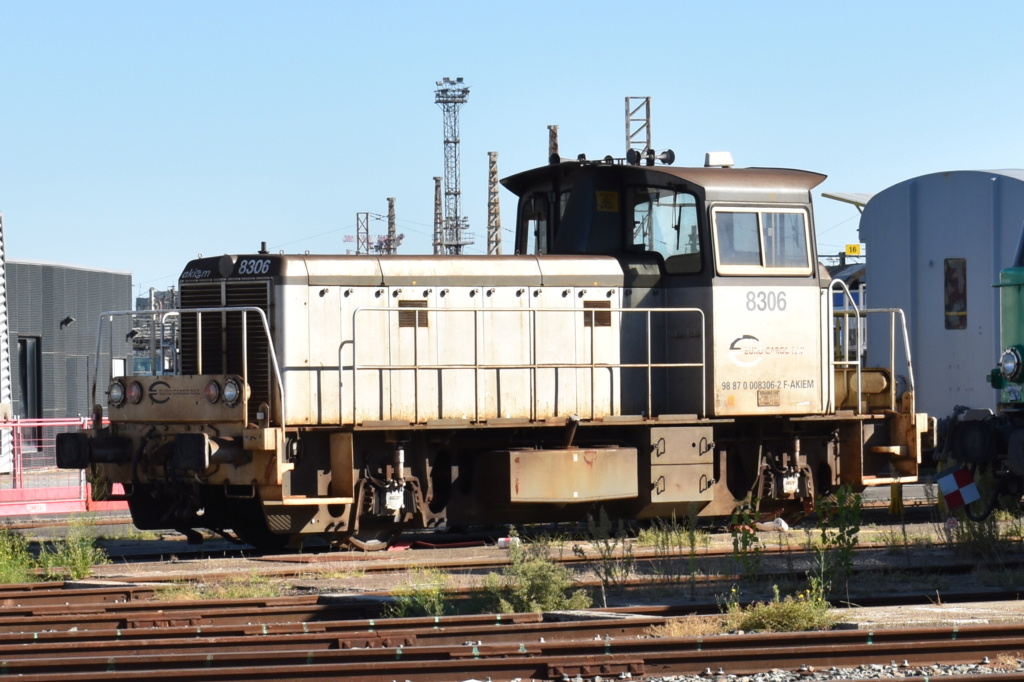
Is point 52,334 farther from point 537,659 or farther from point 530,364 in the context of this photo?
point 537,659

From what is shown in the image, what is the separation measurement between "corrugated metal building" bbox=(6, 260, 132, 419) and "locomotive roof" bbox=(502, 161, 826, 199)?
18.2 meters

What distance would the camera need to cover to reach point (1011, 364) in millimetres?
12008

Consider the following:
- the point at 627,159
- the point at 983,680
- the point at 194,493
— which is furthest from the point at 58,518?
the point at 983,680

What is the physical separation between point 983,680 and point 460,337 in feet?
23.1

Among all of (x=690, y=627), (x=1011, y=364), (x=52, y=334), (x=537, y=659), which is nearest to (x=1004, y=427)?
(x=1011, y=364)

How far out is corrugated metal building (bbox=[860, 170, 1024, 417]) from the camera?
18.4m

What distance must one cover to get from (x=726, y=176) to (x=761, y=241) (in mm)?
706

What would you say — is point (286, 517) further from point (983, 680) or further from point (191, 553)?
point (983, 680)

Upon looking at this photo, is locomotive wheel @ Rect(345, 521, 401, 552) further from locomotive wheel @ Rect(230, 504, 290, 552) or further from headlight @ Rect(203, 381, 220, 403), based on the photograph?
headlight @ Rect(203, 381, 220, 403)

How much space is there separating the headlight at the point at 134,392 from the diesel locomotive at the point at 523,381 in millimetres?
16

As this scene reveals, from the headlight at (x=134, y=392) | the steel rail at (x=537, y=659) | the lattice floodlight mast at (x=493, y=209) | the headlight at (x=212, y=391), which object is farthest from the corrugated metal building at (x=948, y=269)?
the lattice floodlight mast at (x=493, y=209)

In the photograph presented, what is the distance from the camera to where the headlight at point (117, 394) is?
12.5 metres

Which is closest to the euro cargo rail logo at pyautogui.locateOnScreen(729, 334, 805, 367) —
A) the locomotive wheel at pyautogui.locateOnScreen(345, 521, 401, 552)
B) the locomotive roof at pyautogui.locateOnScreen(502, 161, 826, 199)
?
the locomotive roof at pyautogui.locateOnScreen(502, 161, 826, 199)

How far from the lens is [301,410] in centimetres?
1211
